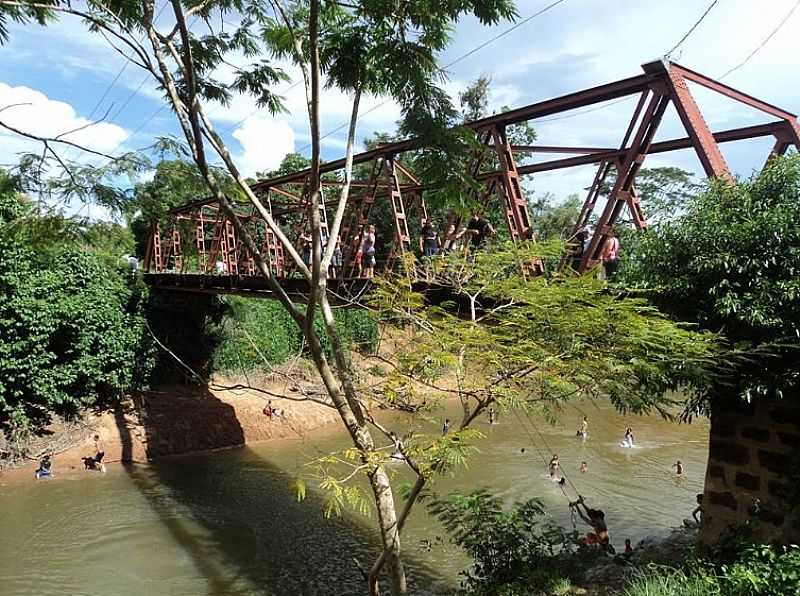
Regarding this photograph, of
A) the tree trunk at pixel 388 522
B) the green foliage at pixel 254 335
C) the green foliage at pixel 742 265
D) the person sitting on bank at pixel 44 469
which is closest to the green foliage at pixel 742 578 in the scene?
the green foliage at pixel 742 265

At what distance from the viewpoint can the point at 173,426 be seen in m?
18.3

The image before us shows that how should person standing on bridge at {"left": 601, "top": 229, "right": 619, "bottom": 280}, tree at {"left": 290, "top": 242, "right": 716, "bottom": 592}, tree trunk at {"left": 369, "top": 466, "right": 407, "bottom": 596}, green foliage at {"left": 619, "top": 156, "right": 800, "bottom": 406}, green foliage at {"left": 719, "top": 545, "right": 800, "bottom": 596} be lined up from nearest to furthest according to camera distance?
1. green foliage at {"left": 719, "top": 545, "right": 800, "bottom": 596}
2. green foliage at {"left": 619, "top": 156, "right": 800, "bottom": 406}
3. tree at {"left": 290, "top": 242, "right": 716, "bottom": 592}
4. tree trunk at {"left": 369, "top": 466, "right": 407, "bottom": 596}
5. person standing on bridge at {"left": 601, "top": 229, "right": 619, "bottom": 280}

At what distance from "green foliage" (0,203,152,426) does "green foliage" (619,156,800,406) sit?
43.9 ft

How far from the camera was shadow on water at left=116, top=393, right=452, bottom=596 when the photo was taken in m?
10.4

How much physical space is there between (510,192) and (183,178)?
460 cm

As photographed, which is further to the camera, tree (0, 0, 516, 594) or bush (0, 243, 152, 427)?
bush (0, 243, 152, 427)

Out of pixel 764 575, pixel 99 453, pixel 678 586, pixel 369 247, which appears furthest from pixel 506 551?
pixel 99 453

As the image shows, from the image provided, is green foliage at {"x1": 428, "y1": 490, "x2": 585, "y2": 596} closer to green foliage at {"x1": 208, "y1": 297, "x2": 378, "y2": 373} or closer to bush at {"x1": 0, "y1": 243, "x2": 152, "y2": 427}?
green foliage at {"x1": 208, "y1": 297, "x2": 378, "y2": 373}

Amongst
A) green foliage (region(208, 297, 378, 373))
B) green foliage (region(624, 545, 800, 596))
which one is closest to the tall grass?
green foliage (region(624, 545, 800, 596))

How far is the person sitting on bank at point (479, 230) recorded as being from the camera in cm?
1008

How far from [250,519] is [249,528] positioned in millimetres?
495

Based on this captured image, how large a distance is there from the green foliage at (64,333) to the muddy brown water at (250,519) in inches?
96.0

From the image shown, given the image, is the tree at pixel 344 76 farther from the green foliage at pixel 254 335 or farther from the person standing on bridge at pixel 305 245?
the green foliage at pixel 254 335

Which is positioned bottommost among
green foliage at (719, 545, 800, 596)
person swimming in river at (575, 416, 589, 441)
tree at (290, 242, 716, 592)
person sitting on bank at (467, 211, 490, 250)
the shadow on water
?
the shadow on water
